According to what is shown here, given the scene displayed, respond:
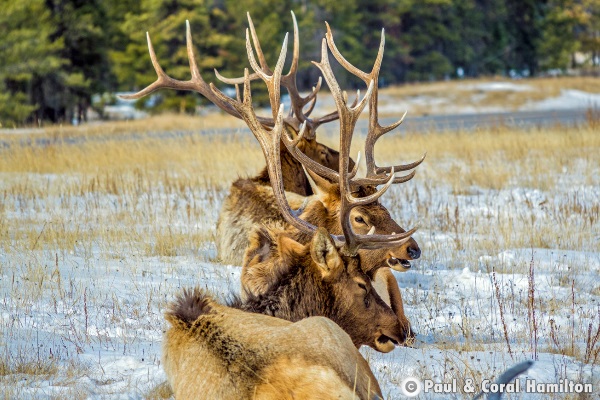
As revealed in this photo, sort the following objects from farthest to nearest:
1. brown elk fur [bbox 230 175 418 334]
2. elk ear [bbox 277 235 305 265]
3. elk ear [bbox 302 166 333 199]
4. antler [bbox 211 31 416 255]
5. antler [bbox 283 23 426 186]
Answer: elk ear [bbox 302 166 333 199] → antler [bbox 283 23 426 186] → brown elk fur [bbox 230 175 418 334] → antler [bbox 211 31 416 255] → elk ear [bbox 277 235 305 265]

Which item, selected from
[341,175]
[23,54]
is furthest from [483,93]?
[341,175]

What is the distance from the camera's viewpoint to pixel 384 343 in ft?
17.6

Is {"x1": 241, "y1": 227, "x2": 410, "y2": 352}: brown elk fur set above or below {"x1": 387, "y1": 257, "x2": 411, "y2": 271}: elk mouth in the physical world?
above

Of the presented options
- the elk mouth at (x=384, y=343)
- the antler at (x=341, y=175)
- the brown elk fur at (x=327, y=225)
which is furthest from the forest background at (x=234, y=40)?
the elk mouth at (x=384, y=343)

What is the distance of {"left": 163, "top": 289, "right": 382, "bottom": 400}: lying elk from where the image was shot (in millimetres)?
3619

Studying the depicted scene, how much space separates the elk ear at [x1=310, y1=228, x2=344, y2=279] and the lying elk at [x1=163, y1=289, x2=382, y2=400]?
2.50 ft

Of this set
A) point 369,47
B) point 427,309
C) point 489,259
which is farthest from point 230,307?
point 369,47

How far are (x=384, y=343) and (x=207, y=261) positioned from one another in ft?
12.3

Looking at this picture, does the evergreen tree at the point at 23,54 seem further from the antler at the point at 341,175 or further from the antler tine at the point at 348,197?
the antler tine at the point at 348,197

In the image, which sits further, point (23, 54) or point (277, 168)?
point (23, 54)

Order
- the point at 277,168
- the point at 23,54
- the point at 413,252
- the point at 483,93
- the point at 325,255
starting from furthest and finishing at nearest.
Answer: the point at 483,93
the point at 23,54
the point at 413,252
the point at 277,168
the point at 325,255

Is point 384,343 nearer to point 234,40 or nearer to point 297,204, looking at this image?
point 297,204

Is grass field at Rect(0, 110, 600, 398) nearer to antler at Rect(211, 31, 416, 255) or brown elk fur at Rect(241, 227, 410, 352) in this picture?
brown elk fur at Rect(241, 227, 410, 352)

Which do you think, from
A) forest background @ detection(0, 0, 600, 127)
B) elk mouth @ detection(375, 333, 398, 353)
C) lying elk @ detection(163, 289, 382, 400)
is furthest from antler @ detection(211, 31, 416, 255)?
forest background @ detection(0, 0, 600, 127)
